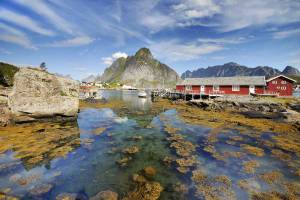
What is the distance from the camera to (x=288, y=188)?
11016mm

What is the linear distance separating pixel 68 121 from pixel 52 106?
349cm

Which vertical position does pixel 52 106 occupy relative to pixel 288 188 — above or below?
above

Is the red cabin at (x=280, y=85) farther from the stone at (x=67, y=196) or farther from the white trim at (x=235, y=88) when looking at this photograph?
the stone at (x=67, y=196)

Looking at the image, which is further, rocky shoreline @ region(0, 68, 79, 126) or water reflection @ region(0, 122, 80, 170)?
rocky shoreline @ region(0, 68, 79, 126)

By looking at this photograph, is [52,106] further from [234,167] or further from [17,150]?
[234,167]

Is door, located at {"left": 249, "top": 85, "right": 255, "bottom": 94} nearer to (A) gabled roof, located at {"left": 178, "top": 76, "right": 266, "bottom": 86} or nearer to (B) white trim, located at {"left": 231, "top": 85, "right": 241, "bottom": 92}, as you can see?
(A) gabled roof, located at {"left": 178, "top": 76, "right": 266, "bottom": 86}

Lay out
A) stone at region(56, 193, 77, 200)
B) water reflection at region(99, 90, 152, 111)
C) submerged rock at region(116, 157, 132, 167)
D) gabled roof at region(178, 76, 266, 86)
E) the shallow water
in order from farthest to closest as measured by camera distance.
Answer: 1. gabled roof at region(178, 76, 266, 86)
2. water reflection at region(99, 90, 152, 111)
3. submerged rock at region(116, 157, 132, 167)
4. the shallow water
5. stone at region(56, 193, 77, 200)

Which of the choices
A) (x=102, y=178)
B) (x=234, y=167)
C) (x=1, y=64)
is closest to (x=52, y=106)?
(x=102, y=178)

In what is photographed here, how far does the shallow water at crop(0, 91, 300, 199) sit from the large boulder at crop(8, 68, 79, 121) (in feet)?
8.69

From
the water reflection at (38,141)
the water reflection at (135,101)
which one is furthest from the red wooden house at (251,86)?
the water reflection at (38,141)

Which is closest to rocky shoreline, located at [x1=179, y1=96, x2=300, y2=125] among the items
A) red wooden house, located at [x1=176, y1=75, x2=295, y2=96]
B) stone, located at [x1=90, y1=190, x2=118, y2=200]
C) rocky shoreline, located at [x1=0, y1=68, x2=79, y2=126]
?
red wooden house, located at [x1=176, y1=75, x2=295, y2=96]

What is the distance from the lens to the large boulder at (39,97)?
23719mm

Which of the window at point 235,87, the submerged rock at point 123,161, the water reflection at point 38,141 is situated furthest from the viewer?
the window at point 235,87

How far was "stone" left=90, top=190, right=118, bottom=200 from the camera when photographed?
383 inches
